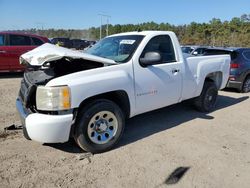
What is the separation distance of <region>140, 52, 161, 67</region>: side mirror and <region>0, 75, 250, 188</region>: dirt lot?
4.60 ft

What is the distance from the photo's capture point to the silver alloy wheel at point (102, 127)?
3910 millimetres

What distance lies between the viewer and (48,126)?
3.45 metres

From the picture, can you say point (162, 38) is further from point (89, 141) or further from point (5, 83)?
point (5, 83)

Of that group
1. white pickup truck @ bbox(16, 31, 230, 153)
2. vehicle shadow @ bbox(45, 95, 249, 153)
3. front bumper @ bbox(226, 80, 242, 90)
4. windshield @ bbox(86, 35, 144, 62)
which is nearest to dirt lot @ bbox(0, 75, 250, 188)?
vehicle shadow @ bbox(45, 95, 249, 153)

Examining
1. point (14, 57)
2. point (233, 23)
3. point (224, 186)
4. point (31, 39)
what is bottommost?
point (224, 186)

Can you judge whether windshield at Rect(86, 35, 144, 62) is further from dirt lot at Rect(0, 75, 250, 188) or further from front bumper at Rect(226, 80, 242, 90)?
front bumper at Rect(226, 80, 242, 90)

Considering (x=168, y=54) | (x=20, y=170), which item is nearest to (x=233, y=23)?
(x=168, y=54)

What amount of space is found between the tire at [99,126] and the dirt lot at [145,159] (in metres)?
0.18

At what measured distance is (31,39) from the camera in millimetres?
10883

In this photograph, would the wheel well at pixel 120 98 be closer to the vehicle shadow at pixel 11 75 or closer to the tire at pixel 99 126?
the tire at pixel 99 126

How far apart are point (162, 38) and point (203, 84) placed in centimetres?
180

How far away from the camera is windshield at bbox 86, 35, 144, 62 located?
450 cm

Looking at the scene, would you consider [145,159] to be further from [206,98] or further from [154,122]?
[206,98]

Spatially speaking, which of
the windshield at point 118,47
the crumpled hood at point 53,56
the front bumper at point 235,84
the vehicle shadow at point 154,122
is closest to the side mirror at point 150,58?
the windshield at point 118,47
